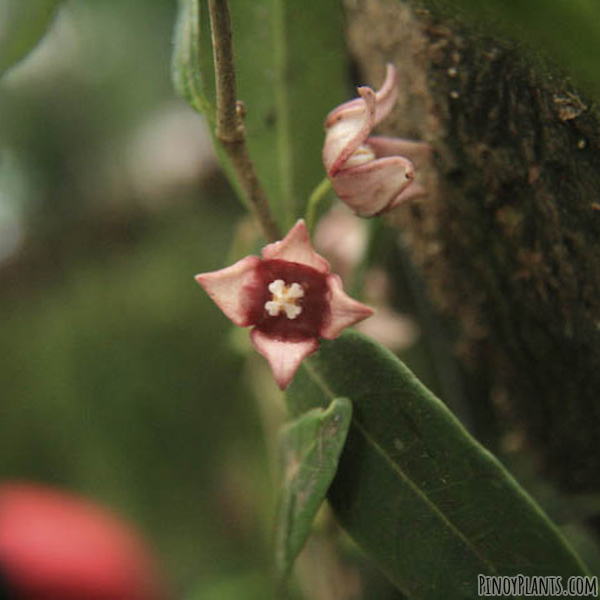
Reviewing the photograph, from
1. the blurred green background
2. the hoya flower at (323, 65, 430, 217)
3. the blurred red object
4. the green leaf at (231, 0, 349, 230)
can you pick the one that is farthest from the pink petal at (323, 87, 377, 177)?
the blurred green background

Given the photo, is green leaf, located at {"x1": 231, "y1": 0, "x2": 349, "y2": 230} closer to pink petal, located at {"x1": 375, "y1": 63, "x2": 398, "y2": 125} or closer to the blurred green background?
pink petal, located at {"x1": 375, "y1": 63, "x2": 398, "y2": 125}

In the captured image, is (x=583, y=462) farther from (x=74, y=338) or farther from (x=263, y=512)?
(x=74, y=338)

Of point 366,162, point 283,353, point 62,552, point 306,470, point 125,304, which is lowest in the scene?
point 125,304

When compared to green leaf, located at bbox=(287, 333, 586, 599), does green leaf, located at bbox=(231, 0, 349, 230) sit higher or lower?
higher

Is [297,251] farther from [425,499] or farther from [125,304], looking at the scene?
[125,304]

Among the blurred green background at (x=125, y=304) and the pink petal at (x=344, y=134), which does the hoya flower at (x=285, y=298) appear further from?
the blurred green background at (x=125, y=304)

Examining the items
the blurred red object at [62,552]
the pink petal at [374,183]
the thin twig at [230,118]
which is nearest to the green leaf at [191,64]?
the thin twig at [230,118]

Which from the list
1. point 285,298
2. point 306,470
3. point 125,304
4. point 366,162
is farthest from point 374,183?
point 125,304
